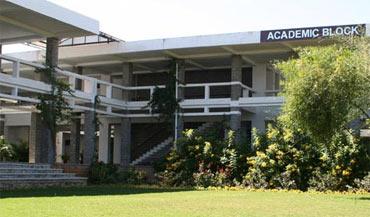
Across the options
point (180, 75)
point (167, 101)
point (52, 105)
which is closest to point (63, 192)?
point (52, 105)

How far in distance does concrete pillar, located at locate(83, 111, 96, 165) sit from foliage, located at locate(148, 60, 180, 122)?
2953 millimetres

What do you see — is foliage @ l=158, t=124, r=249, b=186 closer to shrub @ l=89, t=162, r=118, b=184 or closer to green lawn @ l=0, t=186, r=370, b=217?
shrub @ l=89, t=162, r=118, b=184

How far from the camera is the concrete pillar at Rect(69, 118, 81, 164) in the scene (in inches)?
1116

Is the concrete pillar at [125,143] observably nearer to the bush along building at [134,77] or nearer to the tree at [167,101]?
the bush along building at [134,77]

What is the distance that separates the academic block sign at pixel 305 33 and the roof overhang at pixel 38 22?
21.8ft

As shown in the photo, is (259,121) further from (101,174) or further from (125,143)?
(101,174)

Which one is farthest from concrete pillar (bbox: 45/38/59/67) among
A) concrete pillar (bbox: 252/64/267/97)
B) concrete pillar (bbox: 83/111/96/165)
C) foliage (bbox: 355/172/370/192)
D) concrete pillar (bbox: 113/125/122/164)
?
foliage (bbox: 355/172/370/192)

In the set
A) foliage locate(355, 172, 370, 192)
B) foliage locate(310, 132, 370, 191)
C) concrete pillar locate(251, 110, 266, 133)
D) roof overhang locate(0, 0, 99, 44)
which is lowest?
foliage locate(355, 172, 370, 192)

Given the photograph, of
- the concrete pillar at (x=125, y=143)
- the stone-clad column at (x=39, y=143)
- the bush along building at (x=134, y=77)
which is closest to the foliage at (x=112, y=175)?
the bush along building at (x=134, y=77)

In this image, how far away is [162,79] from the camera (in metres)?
29.9

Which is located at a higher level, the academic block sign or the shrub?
the academic block sign

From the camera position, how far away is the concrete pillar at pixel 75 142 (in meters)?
28.3

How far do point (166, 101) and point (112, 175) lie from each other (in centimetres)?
415

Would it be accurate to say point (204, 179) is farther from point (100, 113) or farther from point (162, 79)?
point (162, 79)
